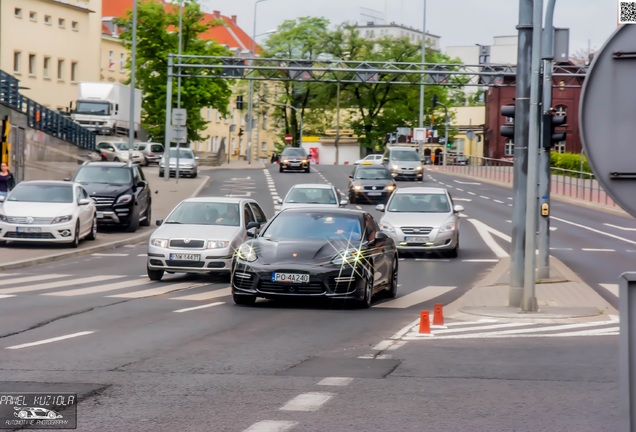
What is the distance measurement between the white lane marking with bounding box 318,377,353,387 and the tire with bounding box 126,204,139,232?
26274mm

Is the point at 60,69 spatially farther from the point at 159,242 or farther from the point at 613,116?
the point at 613,116

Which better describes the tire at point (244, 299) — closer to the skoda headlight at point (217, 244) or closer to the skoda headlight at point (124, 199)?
the skoda headlight at point (217, 244)

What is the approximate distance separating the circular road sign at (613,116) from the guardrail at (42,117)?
42.6 metres

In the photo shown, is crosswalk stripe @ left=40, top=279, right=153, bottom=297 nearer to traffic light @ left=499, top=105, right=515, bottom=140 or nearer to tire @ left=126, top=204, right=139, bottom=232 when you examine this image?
traffic light @ left=499, top=105, right=515, bottom=140

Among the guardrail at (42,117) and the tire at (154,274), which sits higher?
the guardrail at (42,117)

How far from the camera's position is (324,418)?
317 inches

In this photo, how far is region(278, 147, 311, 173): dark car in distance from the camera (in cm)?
8138

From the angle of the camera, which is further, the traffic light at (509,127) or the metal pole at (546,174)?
the metal pole at (546,174)

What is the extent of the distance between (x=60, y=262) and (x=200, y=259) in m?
6.22

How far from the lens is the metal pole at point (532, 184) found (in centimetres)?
1678

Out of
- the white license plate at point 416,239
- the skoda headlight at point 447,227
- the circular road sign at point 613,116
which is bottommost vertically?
the white license plate at point 416,239

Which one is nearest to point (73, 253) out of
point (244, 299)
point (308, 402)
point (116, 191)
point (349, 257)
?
point (116, 191)

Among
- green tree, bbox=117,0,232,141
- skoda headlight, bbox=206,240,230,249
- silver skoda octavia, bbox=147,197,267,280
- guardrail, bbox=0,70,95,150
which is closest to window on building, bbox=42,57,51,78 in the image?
green tree, bbox=117,0,232,141

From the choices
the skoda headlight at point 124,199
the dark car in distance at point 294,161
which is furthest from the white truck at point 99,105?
the skoda headlight at point 124,199
